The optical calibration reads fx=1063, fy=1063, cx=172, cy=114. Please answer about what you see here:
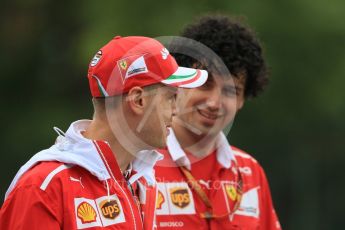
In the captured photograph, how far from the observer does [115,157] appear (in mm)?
4656

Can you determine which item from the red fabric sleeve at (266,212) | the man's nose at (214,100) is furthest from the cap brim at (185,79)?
the red fabric sleeve at (266,212)

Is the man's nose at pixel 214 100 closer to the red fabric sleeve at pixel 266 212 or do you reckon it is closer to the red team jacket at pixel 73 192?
the red fabric sleeve at pixel 266 212

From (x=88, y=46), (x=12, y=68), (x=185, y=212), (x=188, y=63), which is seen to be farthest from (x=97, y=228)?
(x=12, y=68)

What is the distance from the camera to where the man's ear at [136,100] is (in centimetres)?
462

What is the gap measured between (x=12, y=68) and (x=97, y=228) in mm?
9216

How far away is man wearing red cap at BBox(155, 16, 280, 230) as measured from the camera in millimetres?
5777

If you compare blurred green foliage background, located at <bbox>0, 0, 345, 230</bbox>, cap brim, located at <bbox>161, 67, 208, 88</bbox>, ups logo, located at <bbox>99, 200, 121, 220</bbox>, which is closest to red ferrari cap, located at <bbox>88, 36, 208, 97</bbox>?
cap brim, located at <bbox>161, 67, 208, 88</bbox>

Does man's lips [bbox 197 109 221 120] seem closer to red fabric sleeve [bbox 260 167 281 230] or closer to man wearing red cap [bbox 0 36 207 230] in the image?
red fabric sleeve [bbox 260 167 281 230]

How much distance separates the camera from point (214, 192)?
595cm

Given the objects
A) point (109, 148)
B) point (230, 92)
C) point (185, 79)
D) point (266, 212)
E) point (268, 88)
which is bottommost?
point (266, 212)

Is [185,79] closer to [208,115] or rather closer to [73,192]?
[73,192]

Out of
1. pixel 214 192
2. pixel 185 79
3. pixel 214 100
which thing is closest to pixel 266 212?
pixel 214 192

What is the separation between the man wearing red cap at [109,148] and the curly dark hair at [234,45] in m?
1.42

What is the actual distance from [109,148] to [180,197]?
1.25 meters
